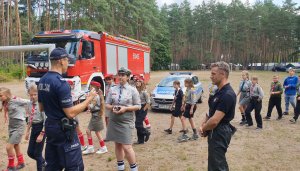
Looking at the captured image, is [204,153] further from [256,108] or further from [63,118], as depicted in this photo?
[63,118]

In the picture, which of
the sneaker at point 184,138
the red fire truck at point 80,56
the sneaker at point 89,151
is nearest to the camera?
the sneaker at point 89,151

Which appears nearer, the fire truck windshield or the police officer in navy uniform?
the police officer in navy uniform

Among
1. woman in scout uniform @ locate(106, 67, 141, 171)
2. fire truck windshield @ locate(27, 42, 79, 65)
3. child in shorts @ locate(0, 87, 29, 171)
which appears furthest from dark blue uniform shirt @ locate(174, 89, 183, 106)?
fire truck windshield @ locate(27, 42, 79, 65)

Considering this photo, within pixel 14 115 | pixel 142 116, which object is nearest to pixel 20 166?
pixel 14 115

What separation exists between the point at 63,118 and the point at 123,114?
1689 millimetres

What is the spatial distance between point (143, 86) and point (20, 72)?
83.2ft

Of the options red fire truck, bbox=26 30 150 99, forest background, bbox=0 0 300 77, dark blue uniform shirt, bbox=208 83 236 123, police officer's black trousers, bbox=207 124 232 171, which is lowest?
police officer's black trousers, bbox=207 124 232 171

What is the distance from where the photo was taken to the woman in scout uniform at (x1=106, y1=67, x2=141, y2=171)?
4949mm

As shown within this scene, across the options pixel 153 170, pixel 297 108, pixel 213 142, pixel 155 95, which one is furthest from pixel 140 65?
pixel 213 142

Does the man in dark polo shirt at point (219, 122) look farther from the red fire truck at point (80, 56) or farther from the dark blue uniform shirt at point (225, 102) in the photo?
the red fire truck at point (80, 56)

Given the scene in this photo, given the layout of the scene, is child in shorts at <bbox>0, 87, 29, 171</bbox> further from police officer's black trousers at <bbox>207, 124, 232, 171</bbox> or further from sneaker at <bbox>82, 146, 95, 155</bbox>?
police officer's black trousers at <bbox>207, 124, 232, 171</bbox>

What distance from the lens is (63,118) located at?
3379 mm

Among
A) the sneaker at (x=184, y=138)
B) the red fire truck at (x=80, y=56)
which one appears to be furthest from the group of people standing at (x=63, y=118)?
the red fire truck at (x=80, y=56)

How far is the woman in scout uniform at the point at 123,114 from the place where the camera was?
4949 millimetres
